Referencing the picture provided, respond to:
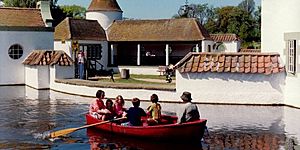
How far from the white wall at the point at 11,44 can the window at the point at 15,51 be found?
0.59 feet

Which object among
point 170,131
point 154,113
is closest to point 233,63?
point 154,113

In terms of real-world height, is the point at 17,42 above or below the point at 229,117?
above

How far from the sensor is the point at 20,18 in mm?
33750

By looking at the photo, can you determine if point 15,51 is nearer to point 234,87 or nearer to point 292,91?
point 234,87

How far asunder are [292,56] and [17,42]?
58.7 ft

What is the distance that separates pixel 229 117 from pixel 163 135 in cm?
522

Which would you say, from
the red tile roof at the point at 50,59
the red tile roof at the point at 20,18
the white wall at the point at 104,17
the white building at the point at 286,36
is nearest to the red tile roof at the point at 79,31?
the white wall at the point at 104,17

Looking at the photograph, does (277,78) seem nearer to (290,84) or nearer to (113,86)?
(290,84)

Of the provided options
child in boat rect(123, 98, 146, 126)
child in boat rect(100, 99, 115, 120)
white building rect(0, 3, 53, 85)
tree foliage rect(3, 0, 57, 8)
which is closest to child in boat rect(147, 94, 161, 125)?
child in boat rect(123, 98, 146, 126)

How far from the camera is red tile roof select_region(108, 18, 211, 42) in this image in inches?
1635

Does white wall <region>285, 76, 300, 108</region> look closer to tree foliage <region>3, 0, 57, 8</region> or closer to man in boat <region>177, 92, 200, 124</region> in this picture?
man in boat <region>177, 92, 200, 124</region>

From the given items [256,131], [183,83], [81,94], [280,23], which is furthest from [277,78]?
[81,94]

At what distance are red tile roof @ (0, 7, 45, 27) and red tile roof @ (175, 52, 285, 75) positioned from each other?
14402 millimetres

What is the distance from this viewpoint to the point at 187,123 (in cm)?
1312
